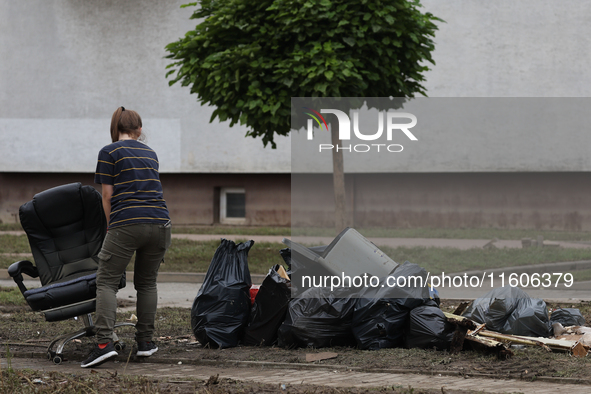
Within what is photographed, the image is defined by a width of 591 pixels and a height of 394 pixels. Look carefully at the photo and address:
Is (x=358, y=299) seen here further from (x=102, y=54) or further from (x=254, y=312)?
(x=102, y=54)

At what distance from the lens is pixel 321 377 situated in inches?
160

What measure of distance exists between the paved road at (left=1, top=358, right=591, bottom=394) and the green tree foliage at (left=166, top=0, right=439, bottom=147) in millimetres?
6130

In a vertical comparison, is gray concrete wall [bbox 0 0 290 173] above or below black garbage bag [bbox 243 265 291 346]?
above

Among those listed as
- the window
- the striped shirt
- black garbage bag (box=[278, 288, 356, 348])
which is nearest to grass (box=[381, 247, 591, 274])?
black garbage bag (box=[278, 288, 356, 348])

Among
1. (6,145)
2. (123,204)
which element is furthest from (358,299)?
(6,145)

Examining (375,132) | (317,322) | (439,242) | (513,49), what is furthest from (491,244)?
(513,49)

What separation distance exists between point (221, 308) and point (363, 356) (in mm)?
1180

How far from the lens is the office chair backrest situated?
502 cm

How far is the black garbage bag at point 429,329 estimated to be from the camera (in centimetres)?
466

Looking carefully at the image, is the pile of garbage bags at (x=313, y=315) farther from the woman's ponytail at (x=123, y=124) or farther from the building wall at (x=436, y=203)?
the woman's ponytail at (x=123, y=124)

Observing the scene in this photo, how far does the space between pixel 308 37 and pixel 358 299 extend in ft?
20.8

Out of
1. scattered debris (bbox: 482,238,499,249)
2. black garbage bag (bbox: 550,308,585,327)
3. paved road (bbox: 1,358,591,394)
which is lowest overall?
paved road (bbox: 1,358,591,394)

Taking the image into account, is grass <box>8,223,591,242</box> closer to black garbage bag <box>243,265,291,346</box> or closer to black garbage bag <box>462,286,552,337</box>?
black garbage bag <box>243,265,291,346</box>

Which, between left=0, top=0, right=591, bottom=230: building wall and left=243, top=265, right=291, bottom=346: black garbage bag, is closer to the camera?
left=243, top=265, right=291, bottom=346: black garbage bag
